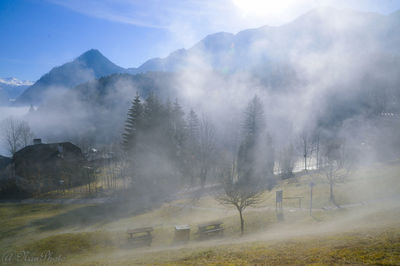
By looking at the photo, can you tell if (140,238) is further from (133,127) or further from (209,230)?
(133,127)

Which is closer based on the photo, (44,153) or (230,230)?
(230,230)

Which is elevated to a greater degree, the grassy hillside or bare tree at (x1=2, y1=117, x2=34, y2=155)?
bare tree at (x1=2, y1=117, x2=34, y2=155)

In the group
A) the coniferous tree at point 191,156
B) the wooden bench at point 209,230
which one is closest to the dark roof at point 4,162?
the coniferous tree at point 191,156

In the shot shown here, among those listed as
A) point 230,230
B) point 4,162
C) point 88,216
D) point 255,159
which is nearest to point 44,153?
point 4,162

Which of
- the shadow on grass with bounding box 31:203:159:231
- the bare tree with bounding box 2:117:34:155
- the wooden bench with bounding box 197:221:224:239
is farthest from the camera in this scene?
the bare tree with bounding box 2:117:34:155

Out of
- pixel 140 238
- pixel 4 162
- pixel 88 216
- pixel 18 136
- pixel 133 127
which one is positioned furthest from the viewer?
pixel 18 136

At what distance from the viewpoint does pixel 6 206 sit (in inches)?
1255

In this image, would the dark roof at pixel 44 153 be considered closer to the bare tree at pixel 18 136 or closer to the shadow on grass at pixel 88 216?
the shadow on grass at pixel 88 216

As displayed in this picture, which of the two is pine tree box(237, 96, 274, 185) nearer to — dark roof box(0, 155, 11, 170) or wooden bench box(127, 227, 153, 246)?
wooden bench box(127, 227, 153, 246)

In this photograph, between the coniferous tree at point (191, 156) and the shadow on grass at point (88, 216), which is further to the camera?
the coniferous tree at point (191, 156)

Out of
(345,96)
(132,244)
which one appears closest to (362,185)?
(132,244)

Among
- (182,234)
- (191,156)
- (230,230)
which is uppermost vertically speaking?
(191,156)

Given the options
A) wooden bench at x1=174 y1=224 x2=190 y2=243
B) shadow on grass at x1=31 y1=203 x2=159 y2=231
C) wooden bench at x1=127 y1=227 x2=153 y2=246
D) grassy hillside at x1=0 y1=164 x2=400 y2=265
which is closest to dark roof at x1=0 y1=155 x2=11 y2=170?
grassy hillside at x1=0 y1=164 x2=400 y2=265

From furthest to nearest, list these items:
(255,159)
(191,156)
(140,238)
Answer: (191,156), (255,159), (140,238)
